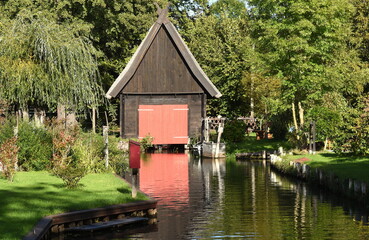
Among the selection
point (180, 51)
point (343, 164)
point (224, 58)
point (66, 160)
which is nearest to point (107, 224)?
point (66, 160)

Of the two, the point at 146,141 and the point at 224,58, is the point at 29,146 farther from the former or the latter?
the point at 224,58

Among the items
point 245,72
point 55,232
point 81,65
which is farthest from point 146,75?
point 55,232

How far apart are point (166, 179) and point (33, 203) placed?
11.9 metres

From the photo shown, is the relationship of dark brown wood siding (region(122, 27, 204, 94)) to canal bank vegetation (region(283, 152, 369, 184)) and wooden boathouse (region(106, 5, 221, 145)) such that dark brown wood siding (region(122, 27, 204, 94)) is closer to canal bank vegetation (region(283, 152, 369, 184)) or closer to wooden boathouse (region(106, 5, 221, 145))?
wooden boathouse (region(106, 5, 221, 145))

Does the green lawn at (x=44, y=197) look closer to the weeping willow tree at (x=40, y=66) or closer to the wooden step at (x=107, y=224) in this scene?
the wooden step at (x=107, y=224)

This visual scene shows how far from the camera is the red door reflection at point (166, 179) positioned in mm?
24047

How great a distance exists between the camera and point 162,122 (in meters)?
49.9

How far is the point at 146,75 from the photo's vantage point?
164 feet

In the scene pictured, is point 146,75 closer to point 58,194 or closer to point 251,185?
point 251,185

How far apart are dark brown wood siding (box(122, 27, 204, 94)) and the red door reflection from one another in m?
7.44

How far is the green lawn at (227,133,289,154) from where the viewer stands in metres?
44.9

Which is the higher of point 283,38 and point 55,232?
point 283,38

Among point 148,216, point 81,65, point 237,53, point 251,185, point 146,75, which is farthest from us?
point 237,53

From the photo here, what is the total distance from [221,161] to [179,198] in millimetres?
16991
